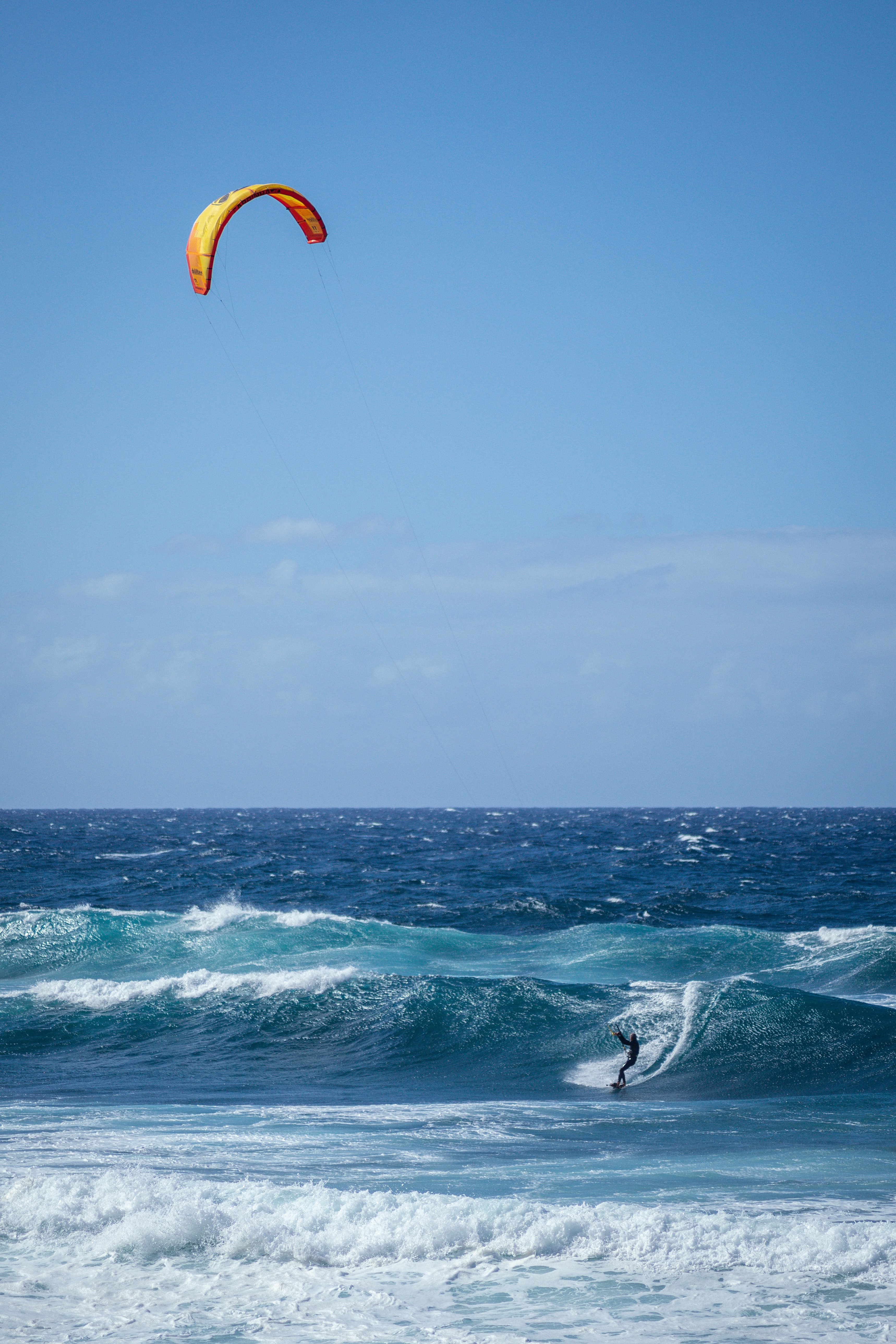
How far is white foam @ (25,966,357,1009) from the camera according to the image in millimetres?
20859

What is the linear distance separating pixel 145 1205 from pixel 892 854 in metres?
49.4

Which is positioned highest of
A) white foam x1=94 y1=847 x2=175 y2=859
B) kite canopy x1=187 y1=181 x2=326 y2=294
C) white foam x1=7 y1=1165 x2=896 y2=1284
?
kite canopy x1=187 y1=181 x2=326 y2=294

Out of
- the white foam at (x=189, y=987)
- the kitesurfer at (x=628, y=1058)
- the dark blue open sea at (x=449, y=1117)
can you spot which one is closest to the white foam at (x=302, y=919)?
the dark blue open sea at (x=449, y=1117)

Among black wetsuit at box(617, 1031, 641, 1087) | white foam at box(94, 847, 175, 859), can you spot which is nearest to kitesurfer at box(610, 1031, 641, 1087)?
black wetsuit at box(617, 1031, 641, 1087)

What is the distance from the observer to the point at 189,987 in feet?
70.7

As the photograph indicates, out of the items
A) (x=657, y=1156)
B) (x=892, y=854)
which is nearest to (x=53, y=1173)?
(x=657, y=1156)

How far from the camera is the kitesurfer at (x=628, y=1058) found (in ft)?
50.8

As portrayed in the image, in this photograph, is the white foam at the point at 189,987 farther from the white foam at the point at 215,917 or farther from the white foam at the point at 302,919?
the white foam at the point at 215,917

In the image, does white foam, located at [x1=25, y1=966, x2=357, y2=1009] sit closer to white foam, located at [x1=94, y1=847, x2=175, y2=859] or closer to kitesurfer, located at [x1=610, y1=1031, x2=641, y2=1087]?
kitesurfer, located at [x1=610, y1=1031, x2=641, y2=1087]

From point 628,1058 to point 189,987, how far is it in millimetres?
9340

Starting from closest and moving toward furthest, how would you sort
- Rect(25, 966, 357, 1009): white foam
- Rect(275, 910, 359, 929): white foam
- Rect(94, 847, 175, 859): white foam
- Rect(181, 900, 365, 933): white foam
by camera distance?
Rect(25, 966, 357, 1009): white foam → Rect(275, 910, 359, 929): white foam → Rect(181, 900, 365, 933): white foam → Rect(94, 847, 175, 859): white foam

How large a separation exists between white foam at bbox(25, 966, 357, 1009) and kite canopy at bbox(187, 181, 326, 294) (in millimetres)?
12713

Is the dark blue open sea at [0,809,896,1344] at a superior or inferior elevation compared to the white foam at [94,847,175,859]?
superior

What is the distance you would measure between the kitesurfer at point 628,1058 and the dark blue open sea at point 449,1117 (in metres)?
0.25
